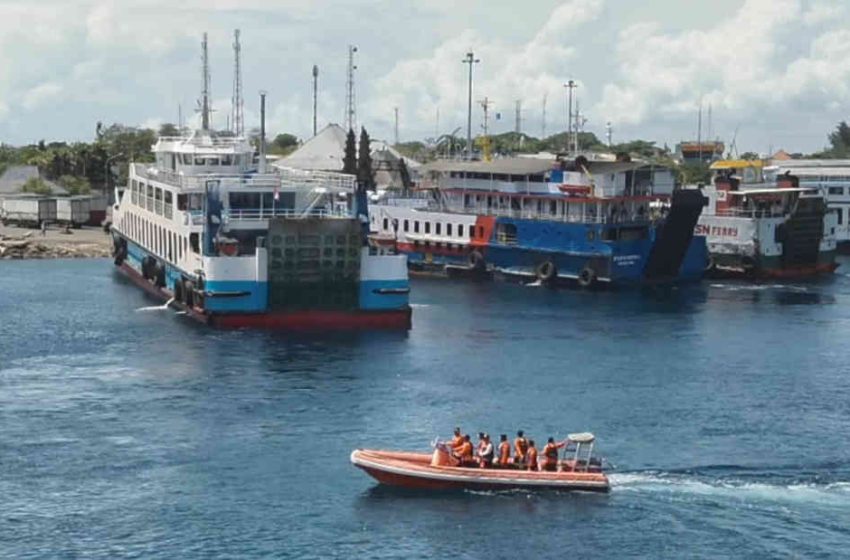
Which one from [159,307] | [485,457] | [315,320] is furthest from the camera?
[159,307]

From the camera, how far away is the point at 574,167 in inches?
4719

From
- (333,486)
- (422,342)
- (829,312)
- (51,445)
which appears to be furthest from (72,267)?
(333,486)

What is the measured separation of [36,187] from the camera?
597 ft

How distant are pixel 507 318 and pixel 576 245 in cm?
2087

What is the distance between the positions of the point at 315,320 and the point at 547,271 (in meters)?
33.5

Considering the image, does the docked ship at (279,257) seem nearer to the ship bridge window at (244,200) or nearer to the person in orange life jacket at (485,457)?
the ship bridge window at (244,200)

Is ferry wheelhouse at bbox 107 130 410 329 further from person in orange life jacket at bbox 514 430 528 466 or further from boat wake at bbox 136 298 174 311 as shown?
person in orange life jacket at bbox 514 430 528 466

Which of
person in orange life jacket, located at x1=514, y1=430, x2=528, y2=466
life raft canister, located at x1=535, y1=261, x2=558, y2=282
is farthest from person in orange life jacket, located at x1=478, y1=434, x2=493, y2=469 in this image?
life raft canister, located at x1=535, y1=261, x2=558, y2=282

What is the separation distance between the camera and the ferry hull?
88.0 metres

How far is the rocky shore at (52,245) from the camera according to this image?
138875 mm

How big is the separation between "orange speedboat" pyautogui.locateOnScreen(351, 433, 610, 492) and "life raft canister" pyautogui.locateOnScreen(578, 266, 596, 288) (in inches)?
2447

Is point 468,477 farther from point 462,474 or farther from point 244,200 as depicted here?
point 244,200

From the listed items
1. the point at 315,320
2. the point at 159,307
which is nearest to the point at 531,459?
the point at 315,320

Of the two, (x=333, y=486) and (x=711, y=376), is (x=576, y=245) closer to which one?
(x=711, y=376)
